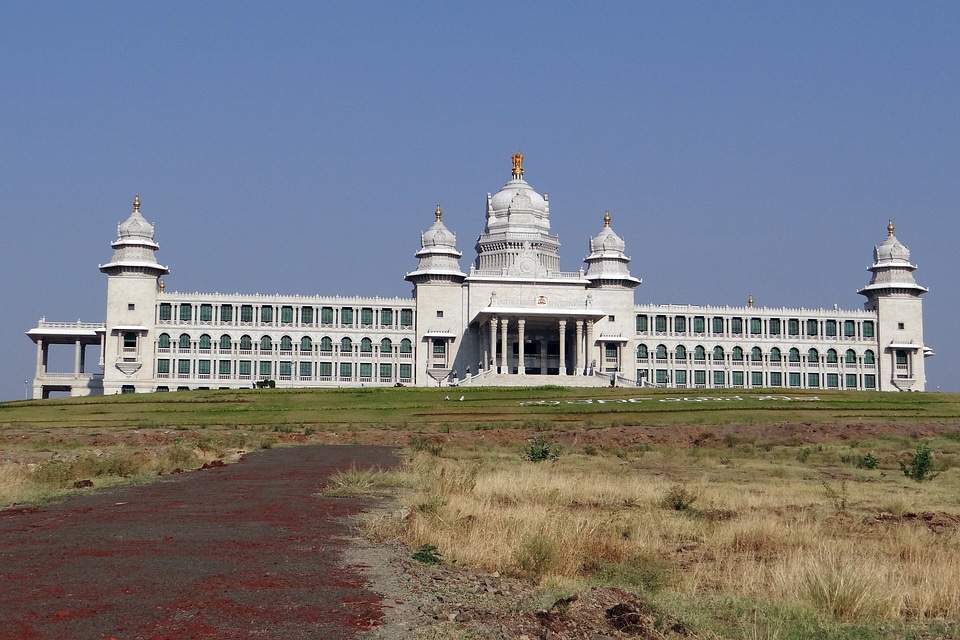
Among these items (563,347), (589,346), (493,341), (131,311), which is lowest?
(563,347)

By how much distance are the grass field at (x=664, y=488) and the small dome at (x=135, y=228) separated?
44701mm

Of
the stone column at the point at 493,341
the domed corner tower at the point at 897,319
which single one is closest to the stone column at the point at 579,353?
the stone column at the point at 493,341

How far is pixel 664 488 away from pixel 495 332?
3125 inches

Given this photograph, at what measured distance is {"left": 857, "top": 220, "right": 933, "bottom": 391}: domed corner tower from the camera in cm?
11912

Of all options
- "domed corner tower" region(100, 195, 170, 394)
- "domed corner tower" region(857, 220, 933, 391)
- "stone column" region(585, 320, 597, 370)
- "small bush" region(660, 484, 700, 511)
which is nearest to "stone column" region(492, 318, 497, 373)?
"stone column" region(585, 320, 597, 370)

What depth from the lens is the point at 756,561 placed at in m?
15.8

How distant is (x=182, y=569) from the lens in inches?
519

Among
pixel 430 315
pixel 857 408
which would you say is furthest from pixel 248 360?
pixel 857 408

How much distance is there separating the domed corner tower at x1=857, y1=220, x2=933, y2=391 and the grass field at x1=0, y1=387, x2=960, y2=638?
172 ft

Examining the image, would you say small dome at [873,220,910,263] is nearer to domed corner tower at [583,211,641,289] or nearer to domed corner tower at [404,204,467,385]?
domed corner tower at [583,211,641,289]

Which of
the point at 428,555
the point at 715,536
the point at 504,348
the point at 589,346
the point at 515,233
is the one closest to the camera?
the point at 428,555

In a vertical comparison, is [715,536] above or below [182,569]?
below

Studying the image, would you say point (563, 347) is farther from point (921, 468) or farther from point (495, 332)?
point (921, 468)

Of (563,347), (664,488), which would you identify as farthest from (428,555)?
(563,347)
